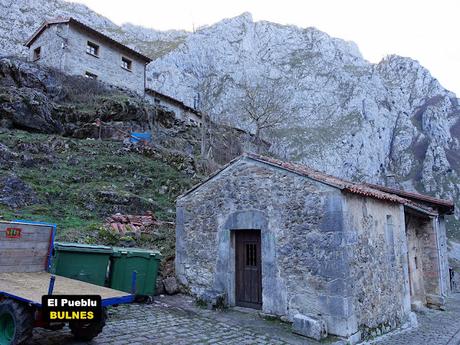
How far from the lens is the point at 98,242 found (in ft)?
32.3

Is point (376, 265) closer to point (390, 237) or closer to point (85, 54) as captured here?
point (390, 237)

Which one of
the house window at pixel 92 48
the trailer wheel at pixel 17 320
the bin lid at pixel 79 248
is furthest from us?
the house window at pixel 92 48

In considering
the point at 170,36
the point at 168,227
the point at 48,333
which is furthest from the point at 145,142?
the point at 170,36

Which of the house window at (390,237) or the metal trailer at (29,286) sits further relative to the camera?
the house window at (390,237)

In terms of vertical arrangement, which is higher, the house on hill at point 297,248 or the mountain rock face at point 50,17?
the mountain rock face at point 50,17

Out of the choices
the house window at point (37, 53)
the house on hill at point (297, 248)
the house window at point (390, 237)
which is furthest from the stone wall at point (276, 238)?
the house window at point (37, 53)

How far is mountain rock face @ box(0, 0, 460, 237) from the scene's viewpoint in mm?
47562

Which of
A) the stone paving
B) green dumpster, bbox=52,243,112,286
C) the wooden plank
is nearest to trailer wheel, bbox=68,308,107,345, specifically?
the stone paving

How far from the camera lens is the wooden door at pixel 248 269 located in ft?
26.7

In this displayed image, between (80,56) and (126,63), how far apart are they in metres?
4.01

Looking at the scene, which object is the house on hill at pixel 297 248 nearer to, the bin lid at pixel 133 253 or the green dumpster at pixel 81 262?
the bin lid at pixel 133 253

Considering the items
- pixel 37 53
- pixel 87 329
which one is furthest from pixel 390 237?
pixel 37 53

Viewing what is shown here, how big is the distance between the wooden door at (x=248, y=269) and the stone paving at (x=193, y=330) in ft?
1.17

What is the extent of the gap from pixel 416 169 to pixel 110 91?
44.0m
